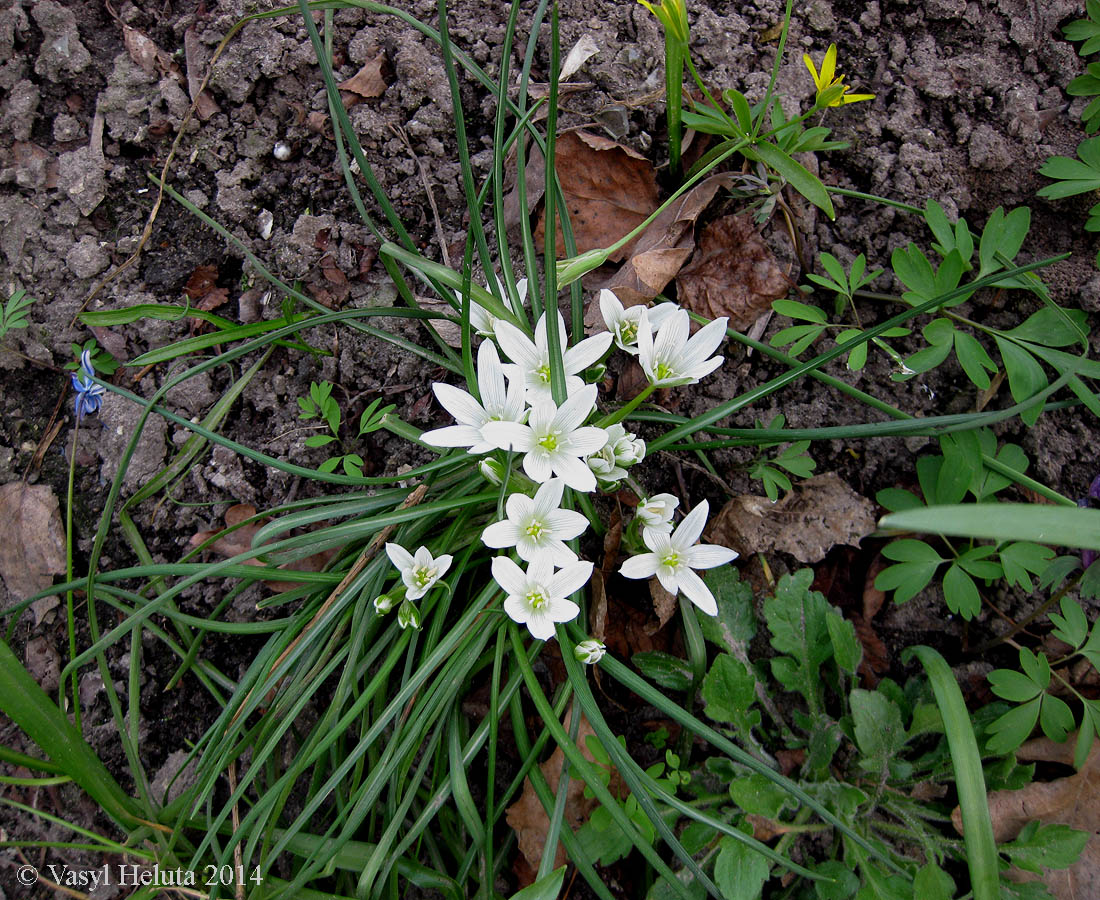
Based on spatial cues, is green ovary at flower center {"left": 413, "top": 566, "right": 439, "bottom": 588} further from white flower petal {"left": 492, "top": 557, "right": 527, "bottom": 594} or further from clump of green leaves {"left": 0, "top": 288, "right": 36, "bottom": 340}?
clump of green leaves {"left": 0, "top": 288, "right": 36, "bottom": 340}

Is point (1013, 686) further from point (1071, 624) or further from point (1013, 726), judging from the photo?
point (1071, 624)

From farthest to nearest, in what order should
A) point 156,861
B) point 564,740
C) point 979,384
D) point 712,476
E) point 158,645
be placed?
point 158,645, point 712,476, point 156,861, point 979,384, point 564,740

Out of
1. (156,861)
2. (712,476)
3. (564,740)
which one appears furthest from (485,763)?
(712,476)

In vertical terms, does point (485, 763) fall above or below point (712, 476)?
below

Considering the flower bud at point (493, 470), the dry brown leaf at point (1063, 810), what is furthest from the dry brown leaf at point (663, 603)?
the dry brown leaf at point (1063, 810)

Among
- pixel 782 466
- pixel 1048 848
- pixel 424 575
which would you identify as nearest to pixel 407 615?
pixel 424 575

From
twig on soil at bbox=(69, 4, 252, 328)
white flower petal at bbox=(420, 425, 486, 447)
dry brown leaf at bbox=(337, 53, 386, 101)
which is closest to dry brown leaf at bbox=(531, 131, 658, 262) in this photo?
dry brown leaf at bbox=(337, 53, 386, 101)

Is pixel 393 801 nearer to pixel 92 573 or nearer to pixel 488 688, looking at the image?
pixel 488 688

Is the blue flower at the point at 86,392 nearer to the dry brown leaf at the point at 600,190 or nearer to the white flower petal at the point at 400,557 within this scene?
the white flower petal at the point at 400,557
